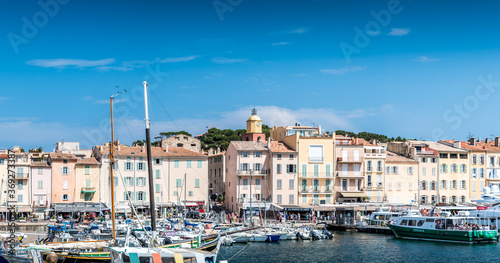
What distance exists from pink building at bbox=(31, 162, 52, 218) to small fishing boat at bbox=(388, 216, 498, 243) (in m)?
40.9

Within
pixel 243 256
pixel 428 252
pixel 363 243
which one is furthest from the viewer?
pixel 363 243

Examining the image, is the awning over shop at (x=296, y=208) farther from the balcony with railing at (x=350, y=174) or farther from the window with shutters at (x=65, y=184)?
the window with shutters at (x=65, y=184)

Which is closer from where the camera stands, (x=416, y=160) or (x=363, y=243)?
(x=363, y=243)

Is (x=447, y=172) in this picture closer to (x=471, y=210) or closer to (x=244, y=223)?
(x=471, y=210)

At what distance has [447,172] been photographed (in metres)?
93.1

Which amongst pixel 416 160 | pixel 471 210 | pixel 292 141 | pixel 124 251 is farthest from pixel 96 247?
pixel 416 160

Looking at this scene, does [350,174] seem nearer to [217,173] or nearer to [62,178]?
[217,173]

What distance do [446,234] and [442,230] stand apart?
0.57 metres

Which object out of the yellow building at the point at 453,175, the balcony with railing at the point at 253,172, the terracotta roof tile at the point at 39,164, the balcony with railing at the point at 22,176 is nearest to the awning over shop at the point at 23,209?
the balcony with railing at the point at 22,176

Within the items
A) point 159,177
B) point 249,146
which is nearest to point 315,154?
point 249,146

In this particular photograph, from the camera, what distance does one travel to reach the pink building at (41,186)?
80.1m

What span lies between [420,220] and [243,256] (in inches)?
970

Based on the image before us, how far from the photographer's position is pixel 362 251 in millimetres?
57938

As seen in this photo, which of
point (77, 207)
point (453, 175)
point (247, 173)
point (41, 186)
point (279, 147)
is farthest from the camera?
point (453, 175)
